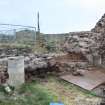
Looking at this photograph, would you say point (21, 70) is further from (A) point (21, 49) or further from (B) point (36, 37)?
(B) point (36, 37)

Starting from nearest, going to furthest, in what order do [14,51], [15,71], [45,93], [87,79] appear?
1. [45,93]
2. [15,71]
3. [87,79]
4. [14,51]


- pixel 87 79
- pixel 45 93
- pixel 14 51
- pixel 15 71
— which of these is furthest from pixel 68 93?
pixel 14 51

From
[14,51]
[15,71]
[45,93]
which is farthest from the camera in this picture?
[14,51]

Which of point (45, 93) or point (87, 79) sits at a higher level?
point (87, 79)

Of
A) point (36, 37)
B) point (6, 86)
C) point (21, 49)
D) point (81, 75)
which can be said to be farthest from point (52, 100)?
point (36, 37)

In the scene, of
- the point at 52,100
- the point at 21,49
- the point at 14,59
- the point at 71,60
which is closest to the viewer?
the point at 52,100

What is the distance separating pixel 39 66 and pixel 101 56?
9.41ft

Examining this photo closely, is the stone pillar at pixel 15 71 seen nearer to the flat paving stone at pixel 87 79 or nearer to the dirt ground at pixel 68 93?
the dirt ground at pixel 68 93

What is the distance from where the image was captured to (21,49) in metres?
12.6

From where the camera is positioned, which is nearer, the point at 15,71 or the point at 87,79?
the point at 15,71

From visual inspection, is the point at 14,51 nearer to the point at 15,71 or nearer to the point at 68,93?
the point at 15,71

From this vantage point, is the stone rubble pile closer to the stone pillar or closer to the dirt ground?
the dirt ground

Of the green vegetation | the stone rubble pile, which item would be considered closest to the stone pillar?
the green vegetation

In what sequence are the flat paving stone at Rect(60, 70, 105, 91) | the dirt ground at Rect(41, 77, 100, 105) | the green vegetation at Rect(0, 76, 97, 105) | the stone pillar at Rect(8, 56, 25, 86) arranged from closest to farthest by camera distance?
the green vegetation at Rect(0, 76, 97, 105) < the dirt ground at Rect(41, 77, 100, 105) < the stone pillar at Rect(8, 56, 25, 86) < the flat paving stone at Rect(60, 70, 105, 91)
